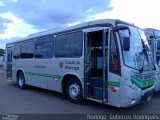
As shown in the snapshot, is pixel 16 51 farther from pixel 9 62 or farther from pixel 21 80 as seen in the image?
pixel 21 80

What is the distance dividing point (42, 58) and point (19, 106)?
2963 mm

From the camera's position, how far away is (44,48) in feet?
33.1

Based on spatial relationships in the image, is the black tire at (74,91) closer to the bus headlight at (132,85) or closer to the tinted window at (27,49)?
the bus headlight at (132,85)

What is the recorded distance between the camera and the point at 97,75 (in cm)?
782

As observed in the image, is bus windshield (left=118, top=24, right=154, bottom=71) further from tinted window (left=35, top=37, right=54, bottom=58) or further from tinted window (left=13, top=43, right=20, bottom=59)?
tinted window (left=13, top=43, right=20, bottom=59)

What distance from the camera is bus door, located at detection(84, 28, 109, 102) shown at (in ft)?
22.9

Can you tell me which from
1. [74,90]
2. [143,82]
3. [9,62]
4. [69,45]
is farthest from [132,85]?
[9,62]

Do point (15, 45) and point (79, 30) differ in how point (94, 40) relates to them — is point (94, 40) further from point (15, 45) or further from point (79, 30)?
point (15, 45)

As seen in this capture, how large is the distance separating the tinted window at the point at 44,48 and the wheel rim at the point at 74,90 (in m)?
1.93

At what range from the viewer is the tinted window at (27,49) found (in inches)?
440

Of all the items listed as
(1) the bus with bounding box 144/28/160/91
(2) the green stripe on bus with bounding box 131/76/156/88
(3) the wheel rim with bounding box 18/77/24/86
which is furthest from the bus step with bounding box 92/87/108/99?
(3) the wheel rim with bounding box 18/77/24/86

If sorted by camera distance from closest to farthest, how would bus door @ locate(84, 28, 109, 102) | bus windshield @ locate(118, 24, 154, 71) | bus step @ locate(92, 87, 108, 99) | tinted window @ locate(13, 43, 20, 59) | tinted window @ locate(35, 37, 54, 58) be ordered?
bus windshield @ locate(118, 24, 154, 71)
bus door @ locate(84, 28, 109, 102)
bus step @ locate(92, 87, 108, 99)
tinted window @ locate(35, 37, 54, 58)
tinted window @ locate(13, 43, 20, 59)

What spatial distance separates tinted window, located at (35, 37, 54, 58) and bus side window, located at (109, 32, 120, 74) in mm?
3503

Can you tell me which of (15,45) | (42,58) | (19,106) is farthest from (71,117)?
(15,45)
